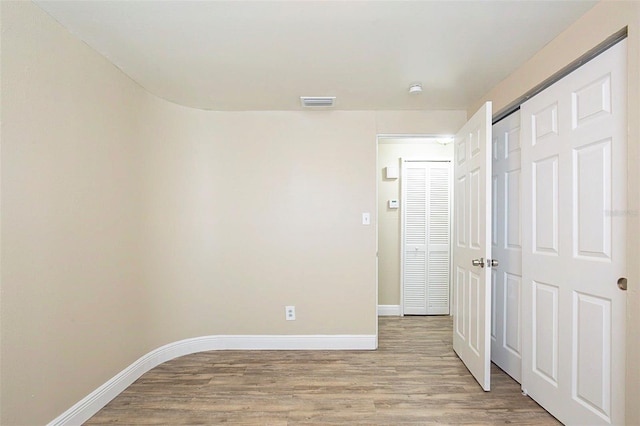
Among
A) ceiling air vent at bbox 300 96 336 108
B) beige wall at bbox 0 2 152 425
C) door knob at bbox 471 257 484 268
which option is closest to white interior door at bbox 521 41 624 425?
door knob at bbox 471 257 484 268

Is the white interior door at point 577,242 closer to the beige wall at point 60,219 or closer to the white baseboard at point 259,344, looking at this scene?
the white baseboard at point 259,344

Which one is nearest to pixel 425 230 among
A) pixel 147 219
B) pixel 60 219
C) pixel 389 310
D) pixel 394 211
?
pixel 394 211

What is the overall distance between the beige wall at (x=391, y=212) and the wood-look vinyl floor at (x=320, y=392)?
1280 millimetres

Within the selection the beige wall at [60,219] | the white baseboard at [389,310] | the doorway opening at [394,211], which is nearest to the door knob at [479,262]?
the doorway opening at [394,211]

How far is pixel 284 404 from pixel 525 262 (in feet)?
6.27

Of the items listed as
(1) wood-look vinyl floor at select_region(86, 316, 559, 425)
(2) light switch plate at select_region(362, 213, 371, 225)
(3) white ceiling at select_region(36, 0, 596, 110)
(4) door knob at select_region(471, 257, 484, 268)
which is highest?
(3) white ceiling at select_region(36, 0, 596, 110)

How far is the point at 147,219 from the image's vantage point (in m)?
2.66

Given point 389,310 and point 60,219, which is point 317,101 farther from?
point 389,310

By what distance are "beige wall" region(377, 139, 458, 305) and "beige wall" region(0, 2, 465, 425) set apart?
3.82 feet

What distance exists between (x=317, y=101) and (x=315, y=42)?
92 cm

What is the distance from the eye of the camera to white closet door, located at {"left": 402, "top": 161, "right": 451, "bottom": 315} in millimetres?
4301

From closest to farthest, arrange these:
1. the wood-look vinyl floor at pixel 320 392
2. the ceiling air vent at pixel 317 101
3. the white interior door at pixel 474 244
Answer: the wood-look vinyl floor at pixel 320 392, the white interior door at pixel 474 244, the ceiling air vent at pixel 317 101

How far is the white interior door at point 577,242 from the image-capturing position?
1566 millimetres

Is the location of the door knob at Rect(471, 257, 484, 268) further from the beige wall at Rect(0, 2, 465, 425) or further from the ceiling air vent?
the ceiling air vent
